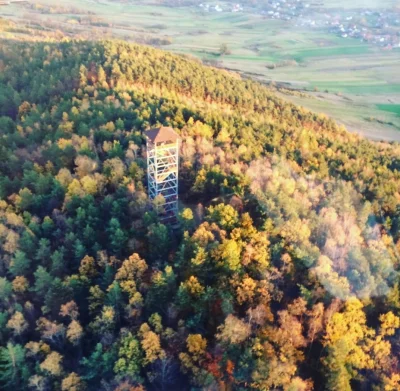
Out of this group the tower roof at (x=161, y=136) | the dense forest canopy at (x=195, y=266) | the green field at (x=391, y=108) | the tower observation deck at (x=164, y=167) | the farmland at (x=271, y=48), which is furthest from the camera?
the farmland at (x=271, y=48)

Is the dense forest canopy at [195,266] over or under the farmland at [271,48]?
under

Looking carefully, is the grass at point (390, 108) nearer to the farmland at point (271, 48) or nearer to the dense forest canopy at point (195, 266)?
the farmland at point (271, 48)

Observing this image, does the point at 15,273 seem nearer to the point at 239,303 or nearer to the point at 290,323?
the point at 239,303

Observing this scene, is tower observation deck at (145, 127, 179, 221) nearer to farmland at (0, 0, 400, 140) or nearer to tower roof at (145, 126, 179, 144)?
tower roof at (145, 126, 179, 144)

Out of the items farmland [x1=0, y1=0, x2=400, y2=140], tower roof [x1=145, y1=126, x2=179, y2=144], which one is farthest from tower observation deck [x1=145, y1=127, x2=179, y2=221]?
farmland [x1=0, y1=0, x2=400, y2=140]

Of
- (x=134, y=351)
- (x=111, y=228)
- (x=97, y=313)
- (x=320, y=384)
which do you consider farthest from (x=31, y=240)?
(x=320, y=384)

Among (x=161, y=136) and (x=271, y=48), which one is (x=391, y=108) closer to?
(x=271, y=48)

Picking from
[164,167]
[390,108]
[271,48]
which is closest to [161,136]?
[164,167]

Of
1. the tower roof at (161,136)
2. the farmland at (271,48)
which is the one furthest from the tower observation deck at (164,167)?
the farmland at (271,48)
